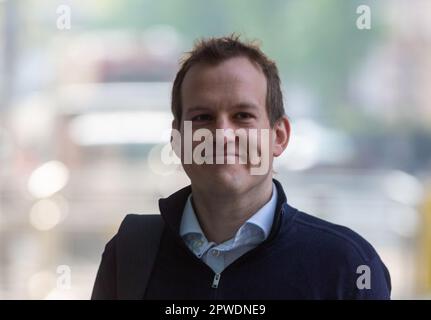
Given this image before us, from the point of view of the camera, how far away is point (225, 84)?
142 centimetres

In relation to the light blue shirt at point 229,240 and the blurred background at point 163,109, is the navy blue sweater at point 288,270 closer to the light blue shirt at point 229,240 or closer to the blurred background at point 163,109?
the light blue shirt at point 229,240

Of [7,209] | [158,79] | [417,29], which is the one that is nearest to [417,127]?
[417,29]

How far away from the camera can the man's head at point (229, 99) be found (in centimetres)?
140

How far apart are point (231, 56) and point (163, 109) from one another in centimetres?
677

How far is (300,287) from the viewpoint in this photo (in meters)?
1.33

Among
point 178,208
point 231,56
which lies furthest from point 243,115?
point 178,208

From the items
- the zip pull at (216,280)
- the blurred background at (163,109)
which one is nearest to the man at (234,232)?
the zip pull at (216,280)

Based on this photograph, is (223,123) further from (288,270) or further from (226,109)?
(288,270)

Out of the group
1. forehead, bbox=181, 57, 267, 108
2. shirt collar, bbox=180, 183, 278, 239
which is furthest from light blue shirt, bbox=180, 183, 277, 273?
forehead, bbox=181, 57, 267, 108

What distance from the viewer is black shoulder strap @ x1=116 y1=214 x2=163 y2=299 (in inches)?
55.4

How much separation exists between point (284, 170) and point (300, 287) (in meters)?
6.41

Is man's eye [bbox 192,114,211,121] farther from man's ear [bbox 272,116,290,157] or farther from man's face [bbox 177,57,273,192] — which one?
man's ear [bbox 272,116,290,157]

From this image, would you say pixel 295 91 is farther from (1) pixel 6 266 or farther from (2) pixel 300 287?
(2) pixel 300 287

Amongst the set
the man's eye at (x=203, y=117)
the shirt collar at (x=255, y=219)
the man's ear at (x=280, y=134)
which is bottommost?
the shirt collar at (x=255, y=219)
